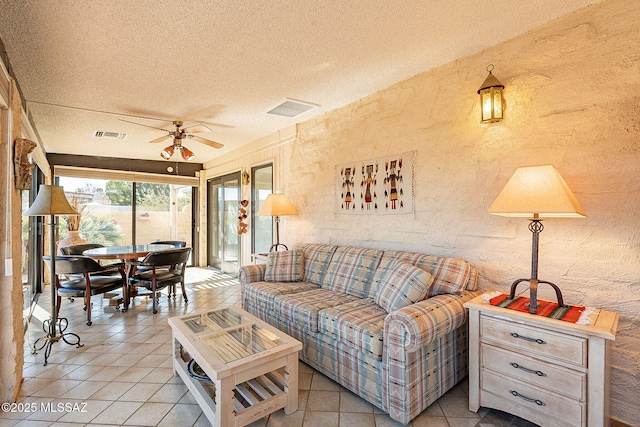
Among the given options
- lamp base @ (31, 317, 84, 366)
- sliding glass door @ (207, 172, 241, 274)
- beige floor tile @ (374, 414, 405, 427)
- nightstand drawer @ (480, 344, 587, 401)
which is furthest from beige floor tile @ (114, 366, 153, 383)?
sliding glass door @ (207, 172, 241, 274)

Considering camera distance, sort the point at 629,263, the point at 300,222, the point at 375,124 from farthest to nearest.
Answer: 1. the point at 300,222
2. the point at 375,124
3. the point at 629,263

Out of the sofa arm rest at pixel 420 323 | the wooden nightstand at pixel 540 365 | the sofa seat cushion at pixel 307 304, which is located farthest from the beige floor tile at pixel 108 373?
the wooden nightstand at pixel 540 365

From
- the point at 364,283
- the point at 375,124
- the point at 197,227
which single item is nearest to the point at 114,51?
the point at 375,124

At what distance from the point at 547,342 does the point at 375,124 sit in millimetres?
2277

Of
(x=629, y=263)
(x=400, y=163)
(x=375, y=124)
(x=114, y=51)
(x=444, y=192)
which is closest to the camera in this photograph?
(x=629, y=263)

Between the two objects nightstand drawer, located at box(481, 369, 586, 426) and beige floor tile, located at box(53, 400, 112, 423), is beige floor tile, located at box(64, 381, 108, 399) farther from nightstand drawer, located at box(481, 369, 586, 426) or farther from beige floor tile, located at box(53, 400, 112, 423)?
nightstand drawer, located at box(481, 369, 586, 426)

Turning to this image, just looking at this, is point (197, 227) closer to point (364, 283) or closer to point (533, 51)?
point (364, 283)

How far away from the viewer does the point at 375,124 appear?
3145 millimetres

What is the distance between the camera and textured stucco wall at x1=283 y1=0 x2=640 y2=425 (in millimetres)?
1753

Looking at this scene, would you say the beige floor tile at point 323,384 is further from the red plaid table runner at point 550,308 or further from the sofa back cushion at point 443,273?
the red plaid table runner at point 550,308

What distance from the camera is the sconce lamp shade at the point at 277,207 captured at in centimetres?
383

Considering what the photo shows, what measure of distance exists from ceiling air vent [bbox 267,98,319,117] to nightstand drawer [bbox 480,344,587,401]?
2765 millimetres

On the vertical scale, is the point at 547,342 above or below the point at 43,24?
below

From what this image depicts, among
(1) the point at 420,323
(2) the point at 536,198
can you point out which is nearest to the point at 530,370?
(1) the point at 420,323
